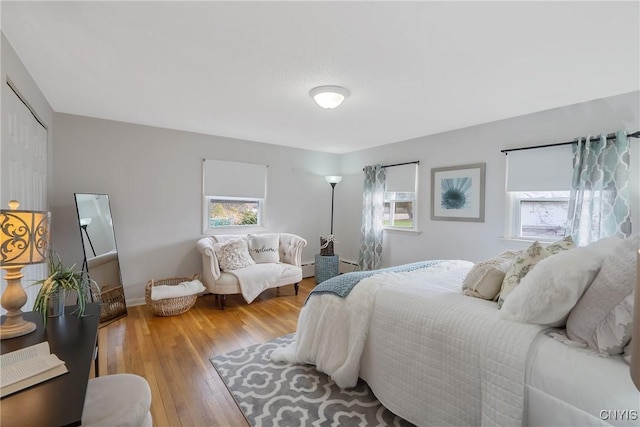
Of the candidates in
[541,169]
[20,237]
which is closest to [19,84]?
[20,237]

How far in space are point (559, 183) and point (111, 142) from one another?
5066mm

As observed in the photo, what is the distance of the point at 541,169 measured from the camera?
3125mm

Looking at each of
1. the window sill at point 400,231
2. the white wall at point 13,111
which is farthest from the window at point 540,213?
the white wall at point 13,111

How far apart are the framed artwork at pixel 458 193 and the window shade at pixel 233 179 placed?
2.64 metres

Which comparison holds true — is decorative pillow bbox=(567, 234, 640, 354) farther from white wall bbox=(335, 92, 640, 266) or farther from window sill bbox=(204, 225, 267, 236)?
window sill bbox=(204, 225, 267, 236)

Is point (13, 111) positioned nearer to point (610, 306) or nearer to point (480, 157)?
point (610, 306)

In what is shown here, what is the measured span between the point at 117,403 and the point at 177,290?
245 cm

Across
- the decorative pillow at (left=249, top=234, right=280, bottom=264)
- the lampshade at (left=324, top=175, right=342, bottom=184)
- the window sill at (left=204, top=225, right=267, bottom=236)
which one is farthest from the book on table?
the lampshade at (left=324, top=175, right=342, bottom=184)

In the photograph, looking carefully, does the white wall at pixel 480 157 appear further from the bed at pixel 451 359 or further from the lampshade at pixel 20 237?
the lampshade at pixel 20 237


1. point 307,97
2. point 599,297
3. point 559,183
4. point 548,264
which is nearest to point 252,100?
point 307,97

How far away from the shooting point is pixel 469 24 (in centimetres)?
169

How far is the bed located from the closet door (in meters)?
1.91

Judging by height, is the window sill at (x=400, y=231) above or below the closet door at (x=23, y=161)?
below

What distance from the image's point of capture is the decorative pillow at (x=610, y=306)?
3.75 ft
